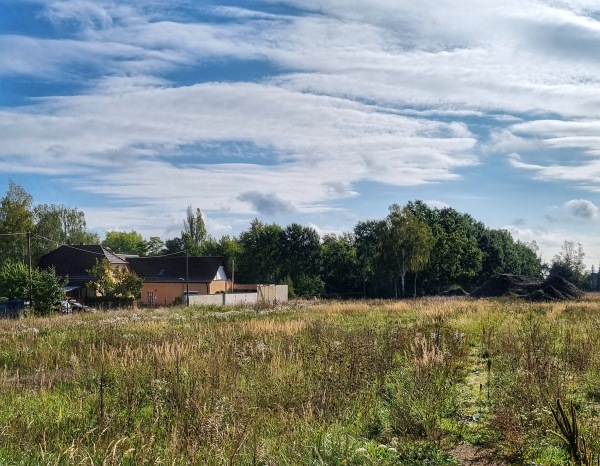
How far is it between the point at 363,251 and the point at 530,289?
1126 inches

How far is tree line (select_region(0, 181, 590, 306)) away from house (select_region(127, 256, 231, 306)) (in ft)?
9.50

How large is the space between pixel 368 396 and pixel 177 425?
2.67 metres

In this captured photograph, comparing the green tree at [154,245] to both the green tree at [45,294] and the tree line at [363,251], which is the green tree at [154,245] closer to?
the tree line at [363,251]

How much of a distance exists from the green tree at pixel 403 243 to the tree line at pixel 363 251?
0.10 metres

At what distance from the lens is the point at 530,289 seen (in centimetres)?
4603

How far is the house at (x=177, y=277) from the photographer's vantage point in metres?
57.4

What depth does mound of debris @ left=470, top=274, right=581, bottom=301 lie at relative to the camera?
41.6 metres

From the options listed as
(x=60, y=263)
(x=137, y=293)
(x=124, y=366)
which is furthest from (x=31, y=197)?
(x=124, y=366)

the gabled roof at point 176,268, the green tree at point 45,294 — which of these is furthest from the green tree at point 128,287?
the gabled roof at point 176,268

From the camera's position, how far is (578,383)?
8.18m

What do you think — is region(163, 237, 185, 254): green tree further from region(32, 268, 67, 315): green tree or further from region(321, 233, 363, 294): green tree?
region(32, 268, 67, 315): green tree

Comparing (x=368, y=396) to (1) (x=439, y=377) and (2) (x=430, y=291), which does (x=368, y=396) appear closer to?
(1) (x=439, y=377)

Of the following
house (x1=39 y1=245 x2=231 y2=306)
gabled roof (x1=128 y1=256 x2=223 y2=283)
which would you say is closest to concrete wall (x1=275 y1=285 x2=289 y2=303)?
house (x1=39 y1=245 x2=231 y2=306)

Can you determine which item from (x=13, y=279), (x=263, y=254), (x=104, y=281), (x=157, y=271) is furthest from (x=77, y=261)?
(x=263, y=254)
